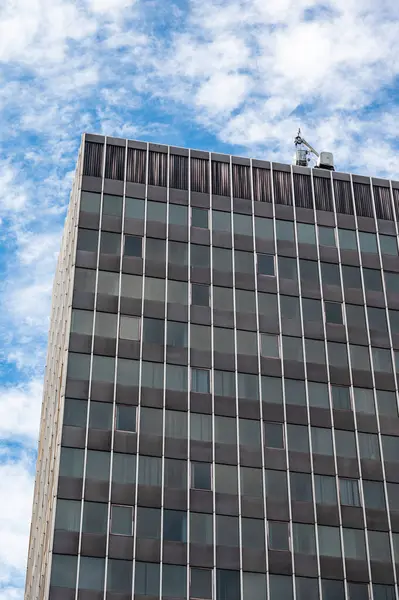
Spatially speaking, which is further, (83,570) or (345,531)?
(345,531)

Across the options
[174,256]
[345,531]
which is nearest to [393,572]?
[345,531]

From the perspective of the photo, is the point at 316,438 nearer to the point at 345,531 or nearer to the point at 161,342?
the point at 345,531

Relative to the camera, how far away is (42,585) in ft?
226

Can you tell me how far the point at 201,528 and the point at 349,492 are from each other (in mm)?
11375

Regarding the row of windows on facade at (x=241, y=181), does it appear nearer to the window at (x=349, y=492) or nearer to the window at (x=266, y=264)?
the window at (x=266, y=264)

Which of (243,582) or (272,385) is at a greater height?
(272,385)

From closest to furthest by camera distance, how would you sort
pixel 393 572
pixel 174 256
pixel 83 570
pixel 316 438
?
pixel 83 570 → pixel 393 572 → pixel 316 438 → pixel 174 256

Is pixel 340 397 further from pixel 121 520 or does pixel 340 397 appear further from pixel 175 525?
pixel 121 520

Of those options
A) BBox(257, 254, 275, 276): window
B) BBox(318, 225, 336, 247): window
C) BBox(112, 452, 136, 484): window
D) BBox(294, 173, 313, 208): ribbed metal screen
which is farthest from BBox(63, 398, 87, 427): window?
BBox(294, 173, 313, 208): ribbed metal screen

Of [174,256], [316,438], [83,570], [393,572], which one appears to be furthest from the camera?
[174,256]

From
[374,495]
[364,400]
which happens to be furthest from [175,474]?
[364,400]

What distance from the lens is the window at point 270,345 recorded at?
257ft

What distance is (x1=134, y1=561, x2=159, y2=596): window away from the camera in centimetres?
6581

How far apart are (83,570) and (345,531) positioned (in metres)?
18.5
